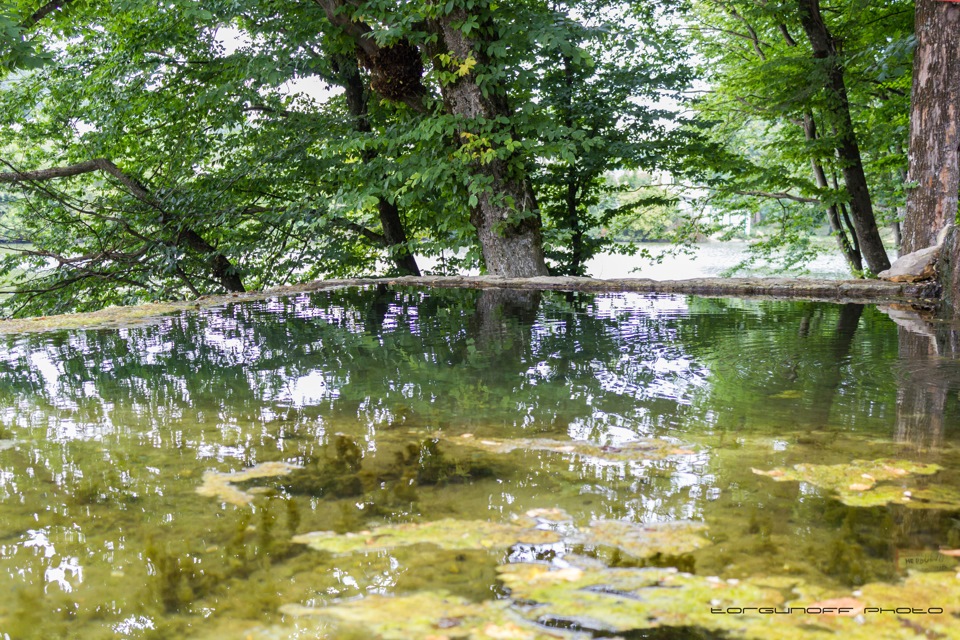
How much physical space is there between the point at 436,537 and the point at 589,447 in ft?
2.53

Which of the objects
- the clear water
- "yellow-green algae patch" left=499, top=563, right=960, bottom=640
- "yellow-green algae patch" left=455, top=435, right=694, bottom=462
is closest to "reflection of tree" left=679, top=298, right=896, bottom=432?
the clear water

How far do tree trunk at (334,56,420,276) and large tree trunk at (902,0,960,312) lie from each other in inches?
222

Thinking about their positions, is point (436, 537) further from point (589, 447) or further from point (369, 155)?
point (369, 155)

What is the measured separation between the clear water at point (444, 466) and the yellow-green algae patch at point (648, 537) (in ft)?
0.08

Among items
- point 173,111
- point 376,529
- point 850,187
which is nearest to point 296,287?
point 173,111

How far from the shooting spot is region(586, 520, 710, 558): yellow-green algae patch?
166cm

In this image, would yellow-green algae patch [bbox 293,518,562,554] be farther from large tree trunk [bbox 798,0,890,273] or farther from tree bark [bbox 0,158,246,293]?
large tree trunk [bbox 798,0,890,273]

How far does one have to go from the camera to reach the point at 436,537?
1.76 m

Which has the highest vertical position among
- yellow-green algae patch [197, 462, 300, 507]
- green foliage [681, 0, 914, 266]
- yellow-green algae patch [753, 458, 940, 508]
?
green foliage [681, 0, 914, 266]

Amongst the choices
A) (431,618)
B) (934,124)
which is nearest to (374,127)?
(934,124)

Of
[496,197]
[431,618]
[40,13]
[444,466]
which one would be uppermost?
[40,13]

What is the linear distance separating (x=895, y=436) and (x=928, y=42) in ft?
20.0

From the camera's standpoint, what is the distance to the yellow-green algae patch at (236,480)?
2025mm

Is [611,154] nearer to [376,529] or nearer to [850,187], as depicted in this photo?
[850,187]
